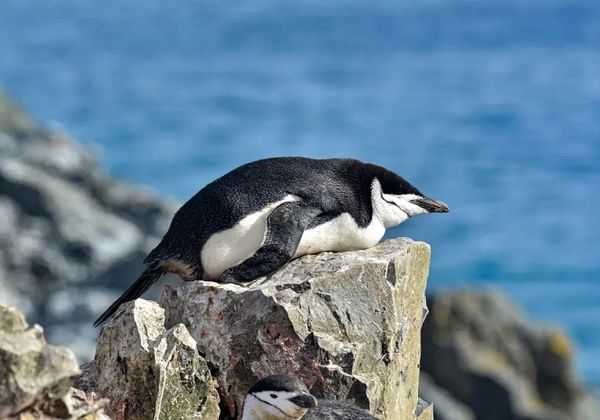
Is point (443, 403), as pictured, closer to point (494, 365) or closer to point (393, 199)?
point (494, 365)

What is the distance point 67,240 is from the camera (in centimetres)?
1742

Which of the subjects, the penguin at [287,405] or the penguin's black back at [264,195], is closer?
the penguin at [287,405]

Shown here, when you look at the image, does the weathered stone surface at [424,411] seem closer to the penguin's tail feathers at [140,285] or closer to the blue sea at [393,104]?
the penguin's tail feathers at [140,285]

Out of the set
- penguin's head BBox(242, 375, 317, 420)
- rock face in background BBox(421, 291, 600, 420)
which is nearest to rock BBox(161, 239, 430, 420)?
penguin's head BBox(242, 375, 317, 420)

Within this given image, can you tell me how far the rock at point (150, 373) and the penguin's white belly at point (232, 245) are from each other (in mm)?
851

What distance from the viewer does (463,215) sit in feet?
93.9

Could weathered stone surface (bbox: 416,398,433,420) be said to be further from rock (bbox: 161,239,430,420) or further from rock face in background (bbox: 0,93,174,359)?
rock face in background (bbox: 0,93,174,359)

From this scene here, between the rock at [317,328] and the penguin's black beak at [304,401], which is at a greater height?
the rock at [317,328]

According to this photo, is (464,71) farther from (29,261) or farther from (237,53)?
(29,261)

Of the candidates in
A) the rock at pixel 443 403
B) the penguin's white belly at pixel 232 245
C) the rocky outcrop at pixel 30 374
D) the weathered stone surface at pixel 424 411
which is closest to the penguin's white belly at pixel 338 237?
the penguin's white belly at pixel 232 245

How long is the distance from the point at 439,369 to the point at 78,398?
9.44 m

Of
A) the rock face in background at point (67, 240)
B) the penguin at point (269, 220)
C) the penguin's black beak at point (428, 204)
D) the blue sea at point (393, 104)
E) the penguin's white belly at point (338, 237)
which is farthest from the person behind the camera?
the blue sea at point (393, 104)

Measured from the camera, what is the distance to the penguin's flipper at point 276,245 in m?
7.25

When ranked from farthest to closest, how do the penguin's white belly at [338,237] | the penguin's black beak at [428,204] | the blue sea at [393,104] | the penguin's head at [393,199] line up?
the blue sea at [393,104], the penguin's black beak at [428,204], the penguin's head at [393,199], the penguin's white belly at [338,237]
